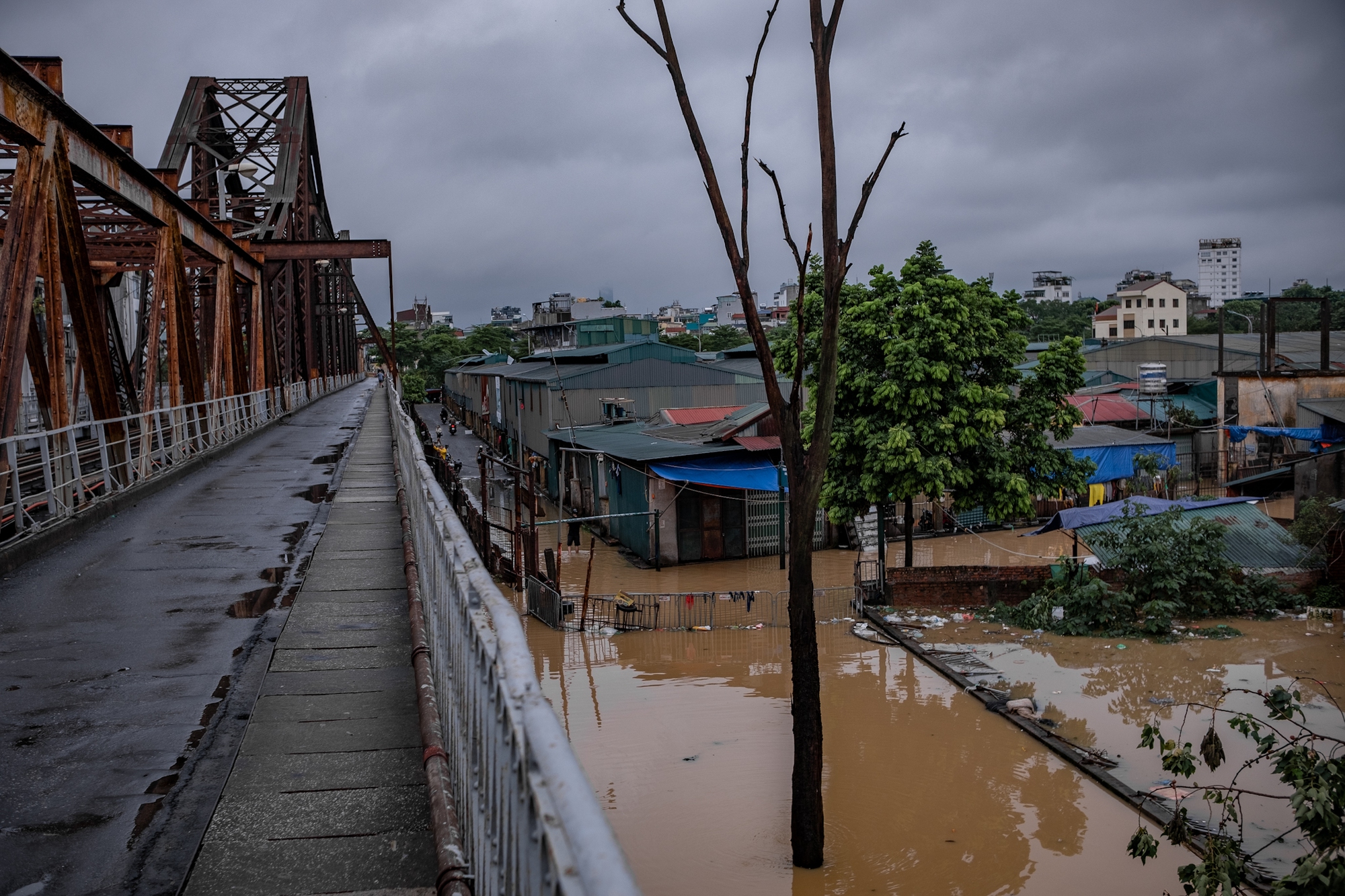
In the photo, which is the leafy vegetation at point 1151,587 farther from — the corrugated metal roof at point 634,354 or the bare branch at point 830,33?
the corrugated metal roof at point 634,354

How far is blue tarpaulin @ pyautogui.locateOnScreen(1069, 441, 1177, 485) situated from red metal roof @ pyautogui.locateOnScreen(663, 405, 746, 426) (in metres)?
11.3

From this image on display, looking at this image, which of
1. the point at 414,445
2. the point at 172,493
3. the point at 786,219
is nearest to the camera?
the point at 414,445

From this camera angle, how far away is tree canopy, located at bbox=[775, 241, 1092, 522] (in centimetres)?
1875

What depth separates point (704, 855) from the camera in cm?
1012

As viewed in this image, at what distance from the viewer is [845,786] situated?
11891 mm

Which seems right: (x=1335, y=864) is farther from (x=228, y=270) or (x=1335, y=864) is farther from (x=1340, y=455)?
(x=1340, y=455)

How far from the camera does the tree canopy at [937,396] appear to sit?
18750 millimetres

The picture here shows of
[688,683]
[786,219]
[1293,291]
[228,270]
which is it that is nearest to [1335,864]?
[786,219]

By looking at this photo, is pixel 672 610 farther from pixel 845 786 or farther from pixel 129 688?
pixel 129 688

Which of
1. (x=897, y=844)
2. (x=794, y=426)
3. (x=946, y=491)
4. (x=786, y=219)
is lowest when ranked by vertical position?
(x=897, y=844)

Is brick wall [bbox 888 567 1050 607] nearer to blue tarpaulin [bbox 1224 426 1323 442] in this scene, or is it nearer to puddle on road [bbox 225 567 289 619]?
puddle on road [bbox 225 567 289 619]

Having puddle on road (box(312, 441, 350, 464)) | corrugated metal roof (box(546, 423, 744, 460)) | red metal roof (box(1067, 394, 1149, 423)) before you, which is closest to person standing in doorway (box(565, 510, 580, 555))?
corrugated metal roof (box(546, 423, 744, 460))

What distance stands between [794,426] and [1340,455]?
22827 millimetres

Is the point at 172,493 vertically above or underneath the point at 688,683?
above
